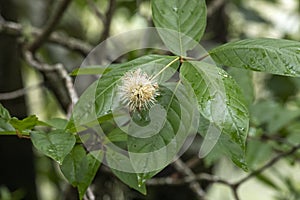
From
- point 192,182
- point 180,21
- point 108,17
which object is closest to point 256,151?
point 192,182

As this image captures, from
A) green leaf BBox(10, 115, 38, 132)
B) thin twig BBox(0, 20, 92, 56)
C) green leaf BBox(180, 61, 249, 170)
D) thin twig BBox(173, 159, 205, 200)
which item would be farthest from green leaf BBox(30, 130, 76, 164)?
thin twig BBox(0, 20, 92, 56)

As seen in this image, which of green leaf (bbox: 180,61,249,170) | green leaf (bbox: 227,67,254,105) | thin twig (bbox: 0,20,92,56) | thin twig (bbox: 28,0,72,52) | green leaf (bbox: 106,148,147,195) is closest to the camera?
green leaf (bbox: 180,61,249,170)

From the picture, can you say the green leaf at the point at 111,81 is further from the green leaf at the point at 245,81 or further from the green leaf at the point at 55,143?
the green leaf at the point at 245,81

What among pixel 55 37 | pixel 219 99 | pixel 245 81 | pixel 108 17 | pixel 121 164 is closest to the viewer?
pixel 219 99

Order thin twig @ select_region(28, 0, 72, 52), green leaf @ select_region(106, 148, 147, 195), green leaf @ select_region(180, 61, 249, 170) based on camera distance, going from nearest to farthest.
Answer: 1. green leaf @ select_region(180, 61, 249, 170)
2. green leaf @ select_region(106, 148, 147, 195)
3. thin twig @ select_region(28, 0, 72, 52)

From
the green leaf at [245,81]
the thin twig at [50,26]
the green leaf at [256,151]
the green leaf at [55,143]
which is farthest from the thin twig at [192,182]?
the green leaf at [55,143]

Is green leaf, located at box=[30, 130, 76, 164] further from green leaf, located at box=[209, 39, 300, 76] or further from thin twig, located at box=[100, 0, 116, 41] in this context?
thin twig, located at box=[100, 0, 116, 41]

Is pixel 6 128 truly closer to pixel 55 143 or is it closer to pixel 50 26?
pixel 55 143
